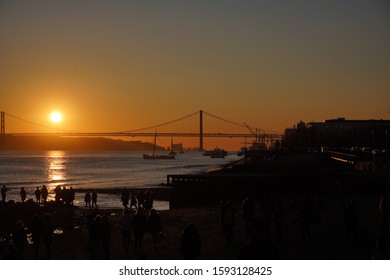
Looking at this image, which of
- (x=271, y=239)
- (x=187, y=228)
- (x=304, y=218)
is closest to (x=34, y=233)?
(x=187, y=228)

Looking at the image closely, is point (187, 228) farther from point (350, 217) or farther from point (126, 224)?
point (350, 217)

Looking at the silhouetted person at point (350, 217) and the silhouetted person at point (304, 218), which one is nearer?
the silhouetted person at point (350, 217)

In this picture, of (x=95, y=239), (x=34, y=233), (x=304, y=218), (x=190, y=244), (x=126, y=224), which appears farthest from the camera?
(x=304, y=218)

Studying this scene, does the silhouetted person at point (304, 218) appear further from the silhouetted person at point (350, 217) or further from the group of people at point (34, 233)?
the group of people at point (34, 233)

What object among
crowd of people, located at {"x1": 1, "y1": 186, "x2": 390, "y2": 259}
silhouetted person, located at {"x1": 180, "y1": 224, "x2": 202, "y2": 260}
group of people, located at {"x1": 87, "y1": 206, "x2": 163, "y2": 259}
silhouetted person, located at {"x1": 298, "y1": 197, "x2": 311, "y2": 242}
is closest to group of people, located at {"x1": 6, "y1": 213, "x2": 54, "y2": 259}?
crowd of people, located at {"x1": 1, "y1": 186, "x2": 390, "y2": 259}

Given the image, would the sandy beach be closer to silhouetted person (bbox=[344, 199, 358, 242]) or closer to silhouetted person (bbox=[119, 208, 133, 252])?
silhouetted person (bbox=[344, 199, 358, 242])

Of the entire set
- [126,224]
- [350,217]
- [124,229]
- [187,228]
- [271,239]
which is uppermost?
[187,228]

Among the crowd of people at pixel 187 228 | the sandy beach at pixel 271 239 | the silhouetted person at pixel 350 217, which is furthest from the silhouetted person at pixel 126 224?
the silhouetted person at pixel 350 217

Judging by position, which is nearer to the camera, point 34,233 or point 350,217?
point 34,233

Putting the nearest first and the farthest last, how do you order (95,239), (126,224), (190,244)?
1. (190,244)
2. (95,239)
3. (126,224)

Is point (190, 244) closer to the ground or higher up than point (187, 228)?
closer to the ground

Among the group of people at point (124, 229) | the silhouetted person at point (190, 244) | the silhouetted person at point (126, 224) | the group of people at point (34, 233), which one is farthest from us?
the silhouetted person at point (126, 224)

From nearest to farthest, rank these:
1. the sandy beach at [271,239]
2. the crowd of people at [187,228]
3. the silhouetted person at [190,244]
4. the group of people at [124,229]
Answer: the silhouetted person at [190,244] < the crowd of people at [187,228] < the group of people at [124,229] < the sandy beach at [271,239]
